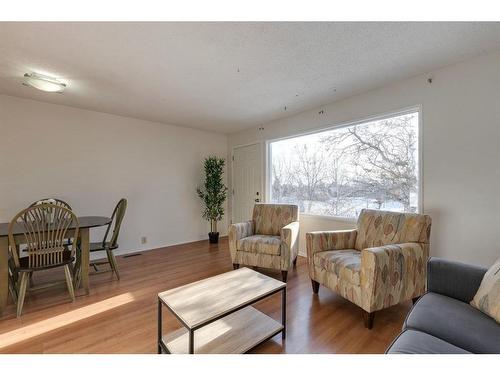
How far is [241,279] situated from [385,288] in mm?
1101

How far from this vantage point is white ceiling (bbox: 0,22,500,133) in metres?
1.58

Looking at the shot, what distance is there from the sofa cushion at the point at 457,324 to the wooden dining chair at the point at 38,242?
2.70 metres

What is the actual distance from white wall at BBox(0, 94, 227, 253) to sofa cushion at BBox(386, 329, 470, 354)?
12.3 ft

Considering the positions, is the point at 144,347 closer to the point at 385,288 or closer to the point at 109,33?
the point at 385,288

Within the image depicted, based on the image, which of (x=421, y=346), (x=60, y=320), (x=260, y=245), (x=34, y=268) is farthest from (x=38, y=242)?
(x=421, y=346)

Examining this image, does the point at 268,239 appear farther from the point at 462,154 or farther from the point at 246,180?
the point at 462,154

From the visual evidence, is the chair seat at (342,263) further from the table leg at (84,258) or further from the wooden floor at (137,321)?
the table leg at (84,258)

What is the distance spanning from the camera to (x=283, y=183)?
12.6 ft

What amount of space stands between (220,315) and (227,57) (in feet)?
6.45

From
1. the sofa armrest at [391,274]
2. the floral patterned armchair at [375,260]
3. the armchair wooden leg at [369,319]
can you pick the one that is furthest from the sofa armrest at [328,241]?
the armchair wooden leg at [369,319]

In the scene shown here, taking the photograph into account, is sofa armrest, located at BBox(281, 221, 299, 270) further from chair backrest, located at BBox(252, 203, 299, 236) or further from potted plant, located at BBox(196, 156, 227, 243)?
potted plant, located at BBox(196, 156, 227, 243)

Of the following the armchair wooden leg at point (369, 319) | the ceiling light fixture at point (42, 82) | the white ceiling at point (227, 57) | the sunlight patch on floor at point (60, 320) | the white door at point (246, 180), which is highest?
the white ceiling at point (227, 57)

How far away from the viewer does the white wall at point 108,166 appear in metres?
2.85
